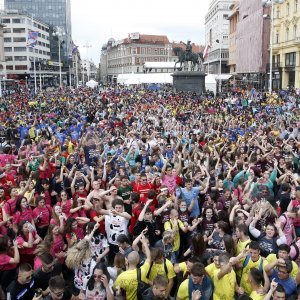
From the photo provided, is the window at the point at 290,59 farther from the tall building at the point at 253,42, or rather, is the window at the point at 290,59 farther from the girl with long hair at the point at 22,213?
the girl with long hair at the point at 22,213

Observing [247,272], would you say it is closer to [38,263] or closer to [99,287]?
[99,287]

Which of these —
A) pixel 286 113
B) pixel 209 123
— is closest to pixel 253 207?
pixel 209 123

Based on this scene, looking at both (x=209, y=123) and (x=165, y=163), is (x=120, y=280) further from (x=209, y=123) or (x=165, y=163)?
(x=209, y=123)

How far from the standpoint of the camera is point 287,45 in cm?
4900

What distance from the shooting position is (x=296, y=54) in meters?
47.0

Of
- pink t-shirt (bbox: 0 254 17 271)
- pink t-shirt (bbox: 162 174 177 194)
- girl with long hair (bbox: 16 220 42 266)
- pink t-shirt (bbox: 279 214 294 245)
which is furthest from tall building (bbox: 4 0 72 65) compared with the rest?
pink t-shirt (bbox: 0 254 17 271)

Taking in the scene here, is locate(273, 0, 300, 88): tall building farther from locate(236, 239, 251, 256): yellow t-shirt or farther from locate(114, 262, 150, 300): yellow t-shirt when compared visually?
locate(114, 262, 150, 300): yellow t-shirt

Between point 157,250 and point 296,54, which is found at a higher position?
point 296,54

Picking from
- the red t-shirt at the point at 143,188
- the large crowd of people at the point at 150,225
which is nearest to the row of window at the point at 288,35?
the large crowd of people at the point at 150,225

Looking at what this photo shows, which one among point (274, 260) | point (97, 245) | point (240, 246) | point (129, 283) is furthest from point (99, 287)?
point (274, 260)

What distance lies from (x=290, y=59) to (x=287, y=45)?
1.69 meters

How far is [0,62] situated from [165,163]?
231 feet

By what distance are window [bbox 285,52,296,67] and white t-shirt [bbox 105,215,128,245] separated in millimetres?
45910

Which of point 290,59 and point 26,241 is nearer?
point 26,241
